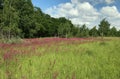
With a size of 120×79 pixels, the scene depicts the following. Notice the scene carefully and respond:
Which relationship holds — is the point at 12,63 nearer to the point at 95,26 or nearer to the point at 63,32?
the point at 63,32

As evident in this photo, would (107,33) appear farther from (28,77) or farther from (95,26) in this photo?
(28,77)

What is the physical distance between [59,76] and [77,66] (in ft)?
3.58

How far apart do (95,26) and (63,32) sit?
14.5 meters

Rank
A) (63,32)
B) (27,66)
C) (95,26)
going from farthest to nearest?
(95,26) < (63,32) < (27,66)

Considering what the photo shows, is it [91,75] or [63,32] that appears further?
[63,32]

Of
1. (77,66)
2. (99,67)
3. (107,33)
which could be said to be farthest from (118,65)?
(107,33)

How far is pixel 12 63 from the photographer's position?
562 centimetres

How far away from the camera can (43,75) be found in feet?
14.9

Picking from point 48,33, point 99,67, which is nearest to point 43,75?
point 99,67

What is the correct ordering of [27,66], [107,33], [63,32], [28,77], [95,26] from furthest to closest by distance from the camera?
1. [95,26]
2. [107,33]
3. [63,32]
4. [27,66]
5. [28,77]

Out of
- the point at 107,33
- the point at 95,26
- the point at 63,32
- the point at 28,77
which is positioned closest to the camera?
the point at 28,77

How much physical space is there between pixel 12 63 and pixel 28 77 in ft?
4.54

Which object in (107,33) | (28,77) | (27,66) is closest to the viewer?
(28,77)

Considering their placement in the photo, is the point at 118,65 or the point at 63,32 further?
the point at 63,32
